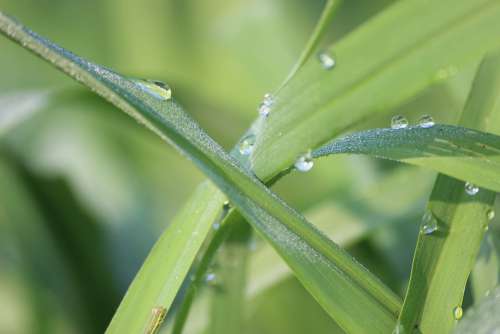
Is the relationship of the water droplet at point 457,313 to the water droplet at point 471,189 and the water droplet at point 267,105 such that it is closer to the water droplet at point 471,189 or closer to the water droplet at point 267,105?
the water droplet at point 471,189

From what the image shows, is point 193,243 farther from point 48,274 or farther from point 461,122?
point 48,274

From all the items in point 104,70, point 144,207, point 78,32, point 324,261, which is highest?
point 78,32

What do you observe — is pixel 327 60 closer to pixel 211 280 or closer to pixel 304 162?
pixel 304 162

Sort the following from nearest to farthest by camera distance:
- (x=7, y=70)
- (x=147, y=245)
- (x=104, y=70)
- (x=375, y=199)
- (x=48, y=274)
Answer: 1. (x=104, y=70)
2. (x=375, y=199)
3. (x=48, y=274)
4. (x=147, y=245)
5. (x=7, y=70)

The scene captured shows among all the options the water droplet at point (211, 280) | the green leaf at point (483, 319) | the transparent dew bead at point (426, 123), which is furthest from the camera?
the water droplet at point (211, 280)

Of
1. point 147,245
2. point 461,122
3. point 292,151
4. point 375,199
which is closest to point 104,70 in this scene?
point 292,151

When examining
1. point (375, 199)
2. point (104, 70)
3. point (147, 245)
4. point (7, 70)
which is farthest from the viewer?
point (7, 70)

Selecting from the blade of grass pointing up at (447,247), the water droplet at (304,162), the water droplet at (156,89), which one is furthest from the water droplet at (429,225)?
the water droplet at (156,89)
